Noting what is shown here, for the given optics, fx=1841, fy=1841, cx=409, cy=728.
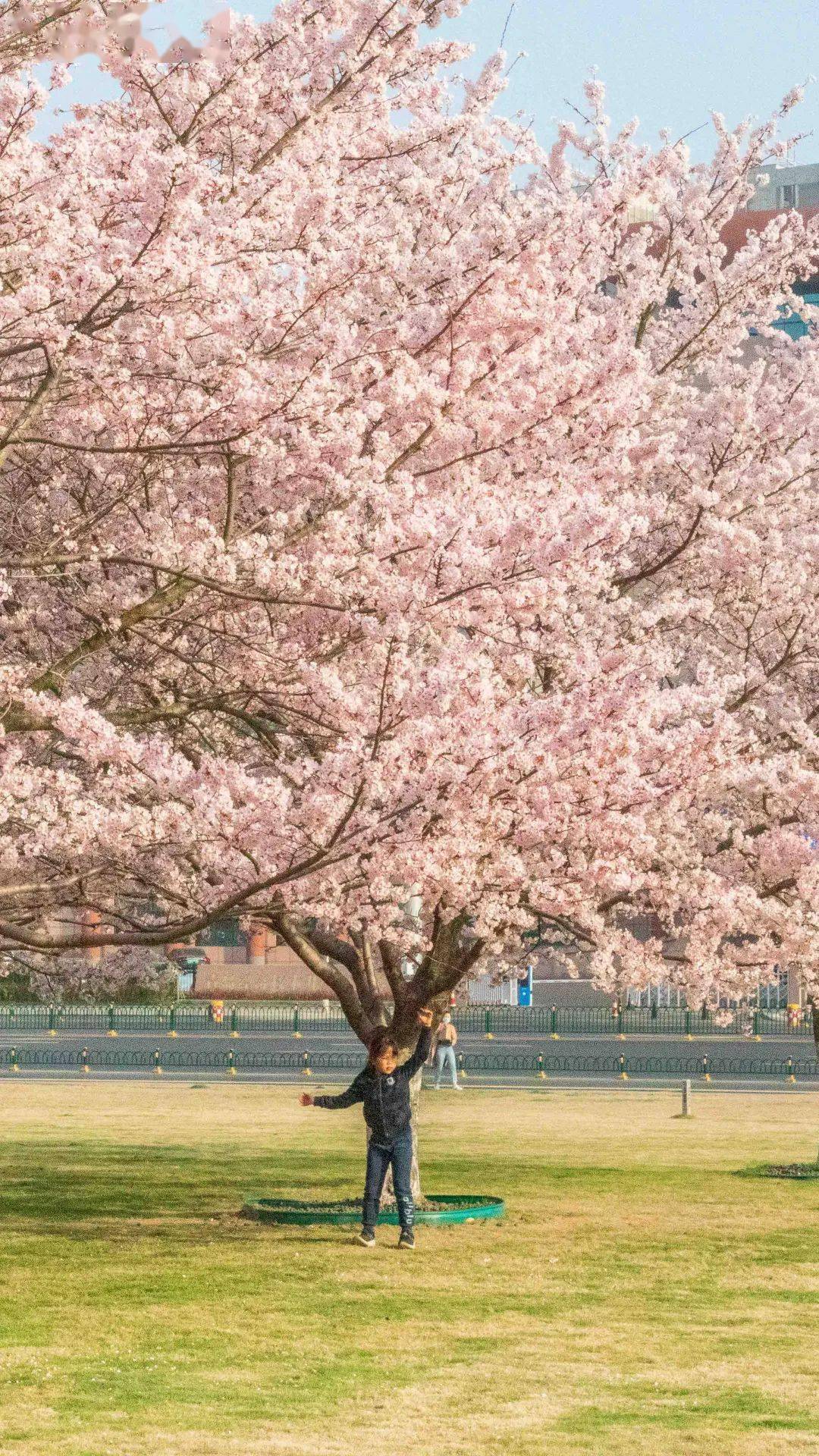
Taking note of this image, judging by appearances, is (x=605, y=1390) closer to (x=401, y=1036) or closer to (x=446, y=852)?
(x=446, y=852)

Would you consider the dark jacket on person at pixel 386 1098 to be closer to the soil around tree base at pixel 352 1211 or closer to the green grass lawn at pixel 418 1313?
the green grass lawn at pixel 418 1313

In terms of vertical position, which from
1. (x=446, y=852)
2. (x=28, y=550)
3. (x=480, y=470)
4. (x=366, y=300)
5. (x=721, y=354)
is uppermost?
(x=721, y=354)

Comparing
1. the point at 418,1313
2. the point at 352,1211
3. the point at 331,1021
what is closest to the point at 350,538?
the point at 418,1313

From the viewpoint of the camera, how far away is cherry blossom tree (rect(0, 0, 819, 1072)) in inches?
417

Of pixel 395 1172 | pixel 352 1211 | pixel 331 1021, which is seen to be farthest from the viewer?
pixel 331 1021

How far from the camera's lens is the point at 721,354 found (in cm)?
1783

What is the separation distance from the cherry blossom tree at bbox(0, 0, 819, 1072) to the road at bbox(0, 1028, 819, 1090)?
23393 mm

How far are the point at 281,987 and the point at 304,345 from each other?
56.9 m

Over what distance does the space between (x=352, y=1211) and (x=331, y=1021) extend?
37.0 m

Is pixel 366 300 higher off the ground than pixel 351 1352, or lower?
higher

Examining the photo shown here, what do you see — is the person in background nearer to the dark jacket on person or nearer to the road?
the road

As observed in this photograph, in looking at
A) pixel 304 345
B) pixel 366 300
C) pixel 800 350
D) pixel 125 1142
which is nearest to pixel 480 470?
pixel 366 300

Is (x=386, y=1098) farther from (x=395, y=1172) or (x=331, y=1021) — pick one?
(x=331, y=1021)

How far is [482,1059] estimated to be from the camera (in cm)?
4281
